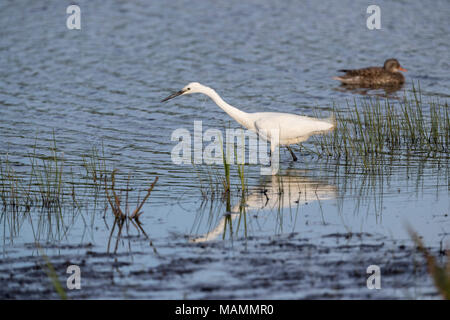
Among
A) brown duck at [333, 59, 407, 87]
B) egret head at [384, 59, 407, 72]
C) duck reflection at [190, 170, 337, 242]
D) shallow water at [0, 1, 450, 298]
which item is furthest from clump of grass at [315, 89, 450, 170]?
egret head at [384, 59, 407, 72]

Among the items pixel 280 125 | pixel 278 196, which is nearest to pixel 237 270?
pixel 278 196

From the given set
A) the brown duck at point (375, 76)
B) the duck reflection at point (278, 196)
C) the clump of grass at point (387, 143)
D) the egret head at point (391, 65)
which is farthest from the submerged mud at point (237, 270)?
the egret head at point (391, 65)

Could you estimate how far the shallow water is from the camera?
21.4 feet

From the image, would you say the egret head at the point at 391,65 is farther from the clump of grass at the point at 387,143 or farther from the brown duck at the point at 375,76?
the clump of grass at the point at 387,143

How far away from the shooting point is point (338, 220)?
7730mm

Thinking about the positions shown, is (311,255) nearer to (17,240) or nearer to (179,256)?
(179,256)

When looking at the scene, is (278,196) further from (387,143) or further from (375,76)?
(375,76)

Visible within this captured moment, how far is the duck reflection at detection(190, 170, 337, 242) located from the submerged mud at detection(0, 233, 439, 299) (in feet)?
2.38

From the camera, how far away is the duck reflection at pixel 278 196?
→ 7.96m

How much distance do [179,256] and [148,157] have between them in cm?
493

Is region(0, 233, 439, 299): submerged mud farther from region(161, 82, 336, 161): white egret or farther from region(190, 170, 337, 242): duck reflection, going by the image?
region(161, 82, 336, 161): white egret

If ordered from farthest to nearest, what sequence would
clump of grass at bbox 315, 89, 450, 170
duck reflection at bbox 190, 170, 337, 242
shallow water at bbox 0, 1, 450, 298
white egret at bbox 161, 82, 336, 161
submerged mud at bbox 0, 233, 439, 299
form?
clump of grass at bbox 315, 89, 450, 170 < white egret at bbox 161, 82, 336, 161 < duck reflection at bbox 190, 170, 337, 242 < shallow water at bbox 0, 1, 450, 298 < submerged mud at bbox 0, 233, 439, 299

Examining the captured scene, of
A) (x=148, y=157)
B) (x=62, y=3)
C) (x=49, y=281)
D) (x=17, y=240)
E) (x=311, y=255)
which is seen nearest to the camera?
(x=49, y=281)
